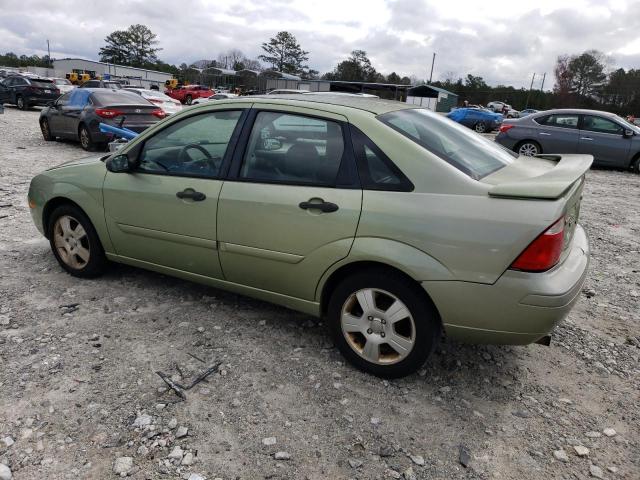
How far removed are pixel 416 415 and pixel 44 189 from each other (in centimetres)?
358

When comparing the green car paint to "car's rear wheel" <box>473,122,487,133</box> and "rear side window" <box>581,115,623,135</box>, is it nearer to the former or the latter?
"rear side window" <box>581,115,623,135</box>

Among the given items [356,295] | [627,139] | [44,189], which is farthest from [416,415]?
[627,139]

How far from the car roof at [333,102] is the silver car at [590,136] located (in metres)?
10.1

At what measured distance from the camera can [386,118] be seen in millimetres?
2928

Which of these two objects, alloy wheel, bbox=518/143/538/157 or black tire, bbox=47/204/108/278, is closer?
black tire, bbox=47/204/108/278

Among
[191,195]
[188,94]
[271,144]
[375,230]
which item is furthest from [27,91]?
[375,230]

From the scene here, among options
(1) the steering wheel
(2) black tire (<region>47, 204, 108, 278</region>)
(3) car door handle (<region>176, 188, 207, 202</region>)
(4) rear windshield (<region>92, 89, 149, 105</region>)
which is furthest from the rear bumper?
(4) rear windshield (<region>92, 89, 149, 105</region>)

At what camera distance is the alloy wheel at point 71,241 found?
4059mm

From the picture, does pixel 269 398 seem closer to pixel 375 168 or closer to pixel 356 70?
pixel 375 168

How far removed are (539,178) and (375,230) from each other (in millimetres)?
964

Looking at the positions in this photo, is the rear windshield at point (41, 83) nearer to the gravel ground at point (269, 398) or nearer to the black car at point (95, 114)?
the black car at point (95, 114)

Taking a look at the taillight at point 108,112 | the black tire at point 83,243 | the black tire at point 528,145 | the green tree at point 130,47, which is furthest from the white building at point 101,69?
the black tire at point 83,243

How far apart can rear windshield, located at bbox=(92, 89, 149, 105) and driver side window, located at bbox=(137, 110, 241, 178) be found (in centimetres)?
861

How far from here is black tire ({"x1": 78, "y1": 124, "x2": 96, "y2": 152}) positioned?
1116 centimetres
